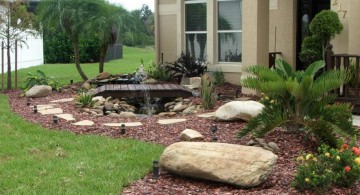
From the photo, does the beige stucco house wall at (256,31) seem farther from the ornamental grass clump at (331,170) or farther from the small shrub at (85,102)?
the ornamental grass clump at (331,170)

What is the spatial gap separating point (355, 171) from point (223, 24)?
10.1 m

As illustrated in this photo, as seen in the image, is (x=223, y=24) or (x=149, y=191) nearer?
(x=149, y=191)

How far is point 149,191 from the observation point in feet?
17.6

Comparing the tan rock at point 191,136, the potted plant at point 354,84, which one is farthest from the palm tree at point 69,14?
the tan rock at point 191,136

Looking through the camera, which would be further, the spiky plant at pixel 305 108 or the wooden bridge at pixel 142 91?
the wooden bridge at pixel 142 91

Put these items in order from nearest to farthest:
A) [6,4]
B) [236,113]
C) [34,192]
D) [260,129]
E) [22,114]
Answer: [34,192] < [260,129] < [236,113] < [22,114] < [6,4]

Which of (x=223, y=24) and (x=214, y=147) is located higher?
(x=223, y=24)

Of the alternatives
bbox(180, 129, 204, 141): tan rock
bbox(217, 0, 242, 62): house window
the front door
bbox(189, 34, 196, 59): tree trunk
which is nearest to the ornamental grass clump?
bbox(180, 129, 204, 141): tan rock

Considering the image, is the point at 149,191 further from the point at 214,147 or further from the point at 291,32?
the point at 291,32

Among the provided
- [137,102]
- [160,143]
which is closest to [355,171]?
[160,143]

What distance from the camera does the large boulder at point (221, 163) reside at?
5.38m

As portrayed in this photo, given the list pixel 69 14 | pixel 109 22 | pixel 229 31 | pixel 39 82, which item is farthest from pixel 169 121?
pixel 69 14

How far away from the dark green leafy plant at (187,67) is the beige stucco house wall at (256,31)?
426 mm

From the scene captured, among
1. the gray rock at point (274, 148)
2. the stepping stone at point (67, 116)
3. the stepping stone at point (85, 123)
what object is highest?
the stepping stone at point (67, 116)
